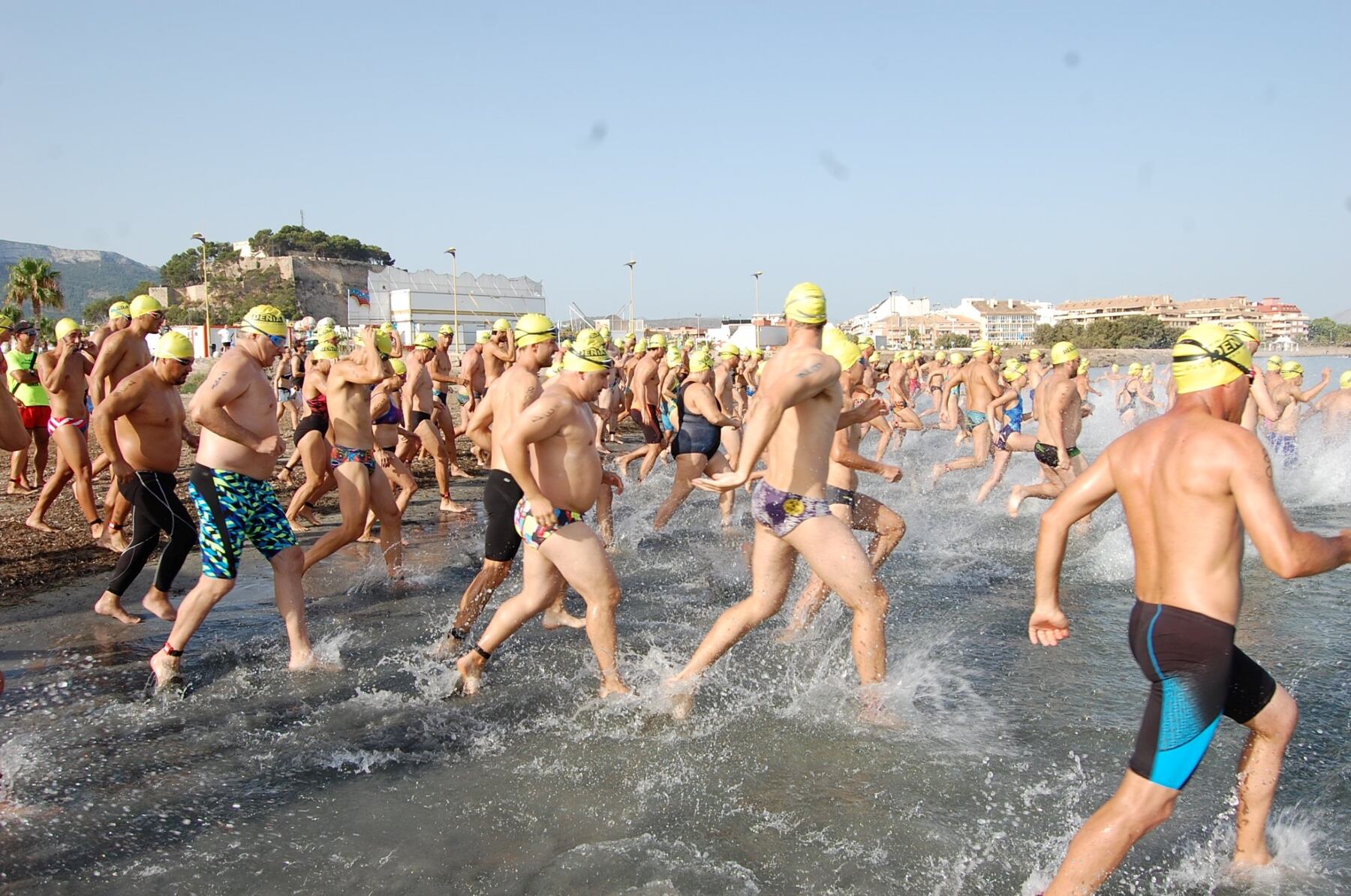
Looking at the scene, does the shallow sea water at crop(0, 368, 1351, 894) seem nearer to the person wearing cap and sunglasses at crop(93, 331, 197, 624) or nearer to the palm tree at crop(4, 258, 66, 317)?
the person wearing cap and sunglasses at crop(93, 331, 197, 624)

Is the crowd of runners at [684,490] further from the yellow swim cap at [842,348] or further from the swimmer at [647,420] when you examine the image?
the swimmer at [647,420]

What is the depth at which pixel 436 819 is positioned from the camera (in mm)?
3678

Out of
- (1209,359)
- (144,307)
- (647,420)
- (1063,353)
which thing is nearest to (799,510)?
(1209,359)

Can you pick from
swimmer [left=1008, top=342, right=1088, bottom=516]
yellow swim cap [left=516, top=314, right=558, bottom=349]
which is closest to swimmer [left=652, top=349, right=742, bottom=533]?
swimmer [left=1008, top=342, right=1088, bottom=516]

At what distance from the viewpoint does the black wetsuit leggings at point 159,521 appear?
579 cm

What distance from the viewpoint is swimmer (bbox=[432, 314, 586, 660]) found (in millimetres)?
5199

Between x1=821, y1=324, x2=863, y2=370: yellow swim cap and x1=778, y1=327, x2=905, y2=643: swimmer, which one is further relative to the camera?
x1=821, y1=324, x2=863, y2=370: yellow swim cap

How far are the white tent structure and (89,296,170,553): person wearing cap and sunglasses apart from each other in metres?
49.9

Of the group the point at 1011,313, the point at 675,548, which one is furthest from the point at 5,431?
the point at 1011,313

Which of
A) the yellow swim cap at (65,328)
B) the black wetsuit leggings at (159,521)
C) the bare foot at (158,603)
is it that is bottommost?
the bare foot at (158,603)

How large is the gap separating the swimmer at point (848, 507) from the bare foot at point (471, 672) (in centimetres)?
185

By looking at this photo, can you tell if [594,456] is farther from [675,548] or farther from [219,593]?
[675,548]

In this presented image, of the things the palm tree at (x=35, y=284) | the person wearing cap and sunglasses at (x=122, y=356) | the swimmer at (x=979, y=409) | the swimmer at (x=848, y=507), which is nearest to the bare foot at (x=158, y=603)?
the person wearing cap and sunglasses at (x=122, y=356)

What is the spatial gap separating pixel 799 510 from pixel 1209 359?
1.95 m
